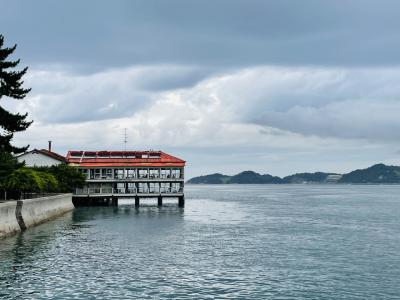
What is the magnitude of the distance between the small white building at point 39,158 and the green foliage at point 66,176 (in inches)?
240

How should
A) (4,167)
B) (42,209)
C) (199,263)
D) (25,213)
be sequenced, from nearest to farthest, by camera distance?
(199,263)
(25,213)
(4,167)
(42,209)

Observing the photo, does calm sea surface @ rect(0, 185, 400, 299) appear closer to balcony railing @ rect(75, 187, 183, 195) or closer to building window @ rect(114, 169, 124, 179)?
balcony railing @ rect(75, 187, 183, 195)

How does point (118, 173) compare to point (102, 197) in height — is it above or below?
above

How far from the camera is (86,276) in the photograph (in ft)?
95.2

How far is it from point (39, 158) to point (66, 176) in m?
11.7

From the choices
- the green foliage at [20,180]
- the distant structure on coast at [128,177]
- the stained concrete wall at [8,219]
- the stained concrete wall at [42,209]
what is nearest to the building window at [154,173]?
the distant structure on coast at [128,177]

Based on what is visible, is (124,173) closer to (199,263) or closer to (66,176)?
(66,176)

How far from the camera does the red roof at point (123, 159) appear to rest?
101m

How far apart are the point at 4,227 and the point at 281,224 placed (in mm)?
34760

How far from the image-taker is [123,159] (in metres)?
104

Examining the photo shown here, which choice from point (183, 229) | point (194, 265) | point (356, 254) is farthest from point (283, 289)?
point (183, 229)

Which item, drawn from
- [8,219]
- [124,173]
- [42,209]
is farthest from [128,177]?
[8,219]

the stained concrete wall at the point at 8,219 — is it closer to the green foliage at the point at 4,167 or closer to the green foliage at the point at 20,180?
the green foliage at the point at 4,167

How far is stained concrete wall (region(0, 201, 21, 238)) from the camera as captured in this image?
4175 cm
